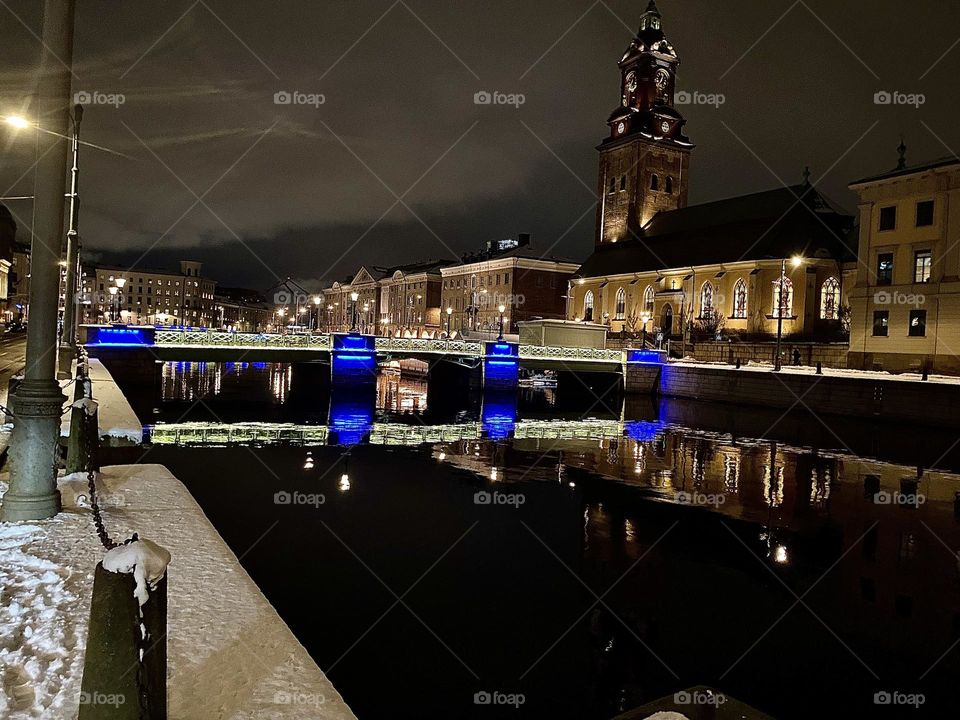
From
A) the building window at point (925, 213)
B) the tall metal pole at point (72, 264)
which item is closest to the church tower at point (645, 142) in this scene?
the building window at point (925, 213)

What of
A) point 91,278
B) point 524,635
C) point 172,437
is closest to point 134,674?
point 524,635

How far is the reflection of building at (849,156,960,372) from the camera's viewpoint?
40.6 m

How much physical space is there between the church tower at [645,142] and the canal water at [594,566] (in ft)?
206

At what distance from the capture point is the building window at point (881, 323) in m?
44.6

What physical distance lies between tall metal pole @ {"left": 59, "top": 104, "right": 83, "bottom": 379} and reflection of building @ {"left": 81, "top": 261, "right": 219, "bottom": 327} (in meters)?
138

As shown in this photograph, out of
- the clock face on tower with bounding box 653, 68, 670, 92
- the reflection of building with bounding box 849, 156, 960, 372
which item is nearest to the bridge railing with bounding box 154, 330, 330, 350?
the reflection of building with bounding box 849, 156, 960, 372

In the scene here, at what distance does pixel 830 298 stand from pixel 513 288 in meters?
41.0

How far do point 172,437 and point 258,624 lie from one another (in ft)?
70.6

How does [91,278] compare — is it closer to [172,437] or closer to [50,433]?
[172,437]

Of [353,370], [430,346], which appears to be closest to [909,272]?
[430,346]

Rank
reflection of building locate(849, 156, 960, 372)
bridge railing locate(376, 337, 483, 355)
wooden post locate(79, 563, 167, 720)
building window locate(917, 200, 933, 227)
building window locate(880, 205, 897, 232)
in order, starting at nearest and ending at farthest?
wooden post locate(79, 563, 167, 720) → reflection of building locate(849, 156, 960, 372) → building window locate(917, 200, 933, 227) → building window locate(880, 205, 897, 232) → bridge railing locate(376, 337, 483, 355)

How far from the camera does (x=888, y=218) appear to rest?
44.8 metres

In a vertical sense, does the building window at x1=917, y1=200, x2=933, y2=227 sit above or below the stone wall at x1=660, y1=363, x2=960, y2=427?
above

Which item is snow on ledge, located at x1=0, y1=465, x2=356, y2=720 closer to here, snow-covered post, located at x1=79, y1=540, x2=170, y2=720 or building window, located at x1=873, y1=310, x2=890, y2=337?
snow-covered post, located at x1=79, y1=540, x2=170, y2=720
